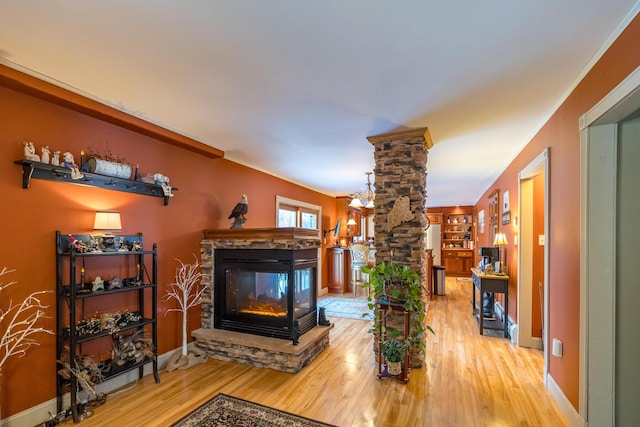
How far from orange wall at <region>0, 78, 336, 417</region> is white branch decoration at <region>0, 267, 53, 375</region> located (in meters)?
0.04

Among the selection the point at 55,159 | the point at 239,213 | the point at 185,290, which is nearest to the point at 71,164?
the point at 55,159

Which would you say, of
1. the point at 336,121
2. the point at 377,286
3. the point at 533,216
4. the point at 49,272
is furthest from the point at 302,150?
the point at 533,216

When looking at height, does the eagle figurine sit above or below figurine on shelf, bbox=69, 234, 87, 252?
above

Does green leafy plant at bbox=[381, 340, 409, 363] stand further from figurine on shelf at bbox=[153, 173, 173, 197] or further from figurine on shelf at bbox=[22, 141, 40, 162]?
figurine on shelf at bbox=[22, 141, 40, 162]

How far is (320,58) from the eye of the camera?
1.89 meters

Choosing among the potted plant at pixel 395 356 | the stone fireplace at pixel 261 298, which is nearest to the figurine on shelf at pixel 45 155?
the stone fireplace at pixel 261 298

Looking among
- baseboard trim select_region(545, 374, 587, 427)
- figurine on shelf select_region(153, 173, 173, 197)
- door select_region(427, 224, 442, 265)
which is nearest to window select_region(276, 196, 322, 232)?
figurine on shelf select_region(153, 173, 173, 197)

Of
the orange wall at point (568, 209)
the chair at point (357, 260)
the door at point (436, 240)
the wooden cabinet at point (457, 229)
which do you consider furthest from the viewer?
the door at point (436, 240)

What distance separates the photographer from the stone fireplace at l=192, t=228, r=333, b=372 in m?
3.24

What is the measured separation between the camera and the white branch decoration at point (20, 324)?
2072mm

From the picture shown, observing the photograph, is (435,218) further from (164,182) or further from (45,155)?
(45,155)

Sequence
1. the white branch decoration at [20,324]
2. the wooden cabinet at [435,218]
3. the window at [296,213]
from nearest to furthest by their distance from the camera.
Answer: the white branch decoration at [20,324] → the window at [296,213] → the wooden cabinet at [435,218]

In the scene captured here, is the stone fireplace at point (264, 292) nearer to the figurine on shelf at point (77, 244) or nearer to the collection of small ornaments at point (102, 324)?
the collection of small ornaments at point (102, 324)

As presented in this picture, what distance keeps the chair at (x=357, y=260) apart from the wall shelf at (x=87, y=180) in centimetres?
440
